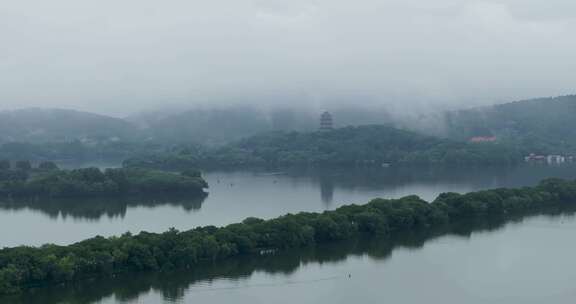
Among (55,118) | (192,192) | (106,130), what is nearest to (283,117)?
(106,130)

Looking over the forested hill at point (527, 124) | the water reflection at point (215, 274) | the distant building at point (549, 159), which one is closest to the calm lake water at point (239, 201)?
the water reflection at point (215, 274)

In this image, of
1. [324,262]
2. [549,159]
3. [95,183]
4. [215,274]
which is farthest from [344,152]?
[215,274]

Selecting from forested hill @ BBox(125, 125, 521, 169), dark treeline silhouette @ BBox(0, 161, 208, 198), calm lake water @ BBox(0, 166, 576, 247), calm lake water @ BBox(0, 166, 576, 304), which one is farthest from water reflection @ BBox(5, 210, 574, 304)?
forested hill @ BBox(125, 125, 521, 169)

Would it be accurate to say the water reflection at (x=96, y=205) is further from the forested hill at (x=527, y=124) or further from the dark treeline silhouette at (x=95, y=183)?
the forested hill at (x=527, y=124)

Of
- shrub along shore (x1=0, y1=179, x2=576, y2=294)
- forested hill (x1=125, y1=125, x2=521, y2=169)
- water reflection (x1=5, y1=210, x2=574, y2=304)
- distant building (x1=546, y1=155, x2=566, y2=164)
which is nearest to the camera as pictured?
water reflection (x1=5, y1=210, x2=574, y2=304)

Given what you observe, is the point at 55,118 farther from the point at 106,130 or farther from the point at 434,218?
the point at 434,218

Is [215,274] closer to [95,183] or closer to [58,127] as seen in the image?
[95,183]

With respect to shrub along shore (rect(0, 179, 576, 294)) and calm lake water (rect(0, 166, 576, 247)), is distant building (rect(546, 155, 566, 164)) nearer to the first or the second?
calm lake water (rect(0, 166, 576, 247))
